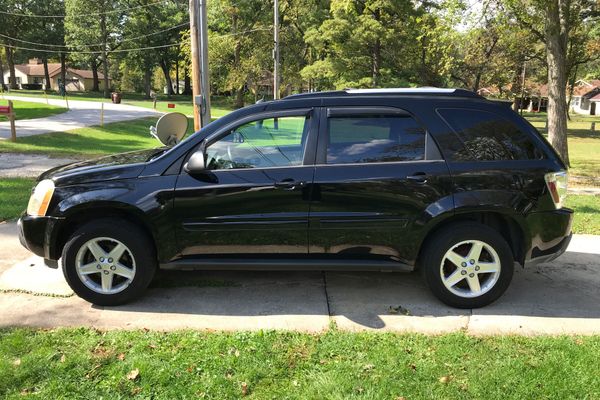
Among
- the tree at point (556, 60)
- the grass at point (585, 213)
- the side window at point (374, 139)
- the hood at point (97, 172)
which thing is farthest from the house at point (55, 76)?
the side window at point (374, 139)

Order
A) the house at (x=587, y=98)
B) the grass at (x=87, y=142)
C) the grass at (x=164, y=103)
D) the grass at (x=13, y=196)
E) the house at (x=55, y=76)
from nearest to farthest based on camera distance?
the grass at (x=13, y=196) < the grass at (x=87, y=142) < the grass at (x=164, y=103) < the house at (x=587, y=98) < the house at (x=55, y=76)

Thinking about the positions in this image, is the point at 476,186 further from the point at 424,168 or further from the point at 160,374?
the point at 160,374

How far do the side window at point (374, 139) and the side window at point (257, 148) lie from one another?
28 centimetres

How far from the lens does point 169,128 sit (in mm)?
7160

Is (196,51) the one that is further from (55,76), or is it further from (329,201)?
(55,76)

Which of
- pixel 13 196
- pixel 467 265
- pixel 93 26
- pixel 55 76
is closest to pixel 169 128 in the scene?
pixel 13 196

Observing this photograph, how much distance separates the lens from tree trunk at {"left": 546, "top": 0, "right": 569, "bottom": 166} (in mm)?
13086

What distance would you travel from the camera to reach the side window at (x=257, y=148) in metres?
4.25

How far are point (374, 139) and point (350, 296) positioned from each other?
1.42 m

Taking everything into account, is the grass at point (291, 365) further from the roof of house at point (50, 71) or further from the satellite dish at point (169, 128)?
the roof of house at point (50, 71)

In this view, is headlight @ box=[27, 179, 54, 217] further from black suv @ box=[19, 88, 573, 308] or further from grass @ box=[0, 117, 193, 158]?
grass @ box=[0, 117, 193, 158]

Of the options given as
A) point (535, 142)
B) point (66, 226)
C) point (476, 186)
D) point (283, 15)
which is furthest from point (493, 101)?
point (283, 15)

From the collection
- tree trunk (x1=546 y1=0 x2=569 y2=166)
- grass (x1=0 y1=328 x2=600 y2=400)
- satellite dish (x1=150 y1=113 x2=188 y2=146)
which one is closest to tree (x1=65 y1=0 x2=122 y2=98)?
tree trunk (x1=546 y1=0 x2=569 y2=166)

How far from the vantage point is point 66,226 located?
4.29 metres
